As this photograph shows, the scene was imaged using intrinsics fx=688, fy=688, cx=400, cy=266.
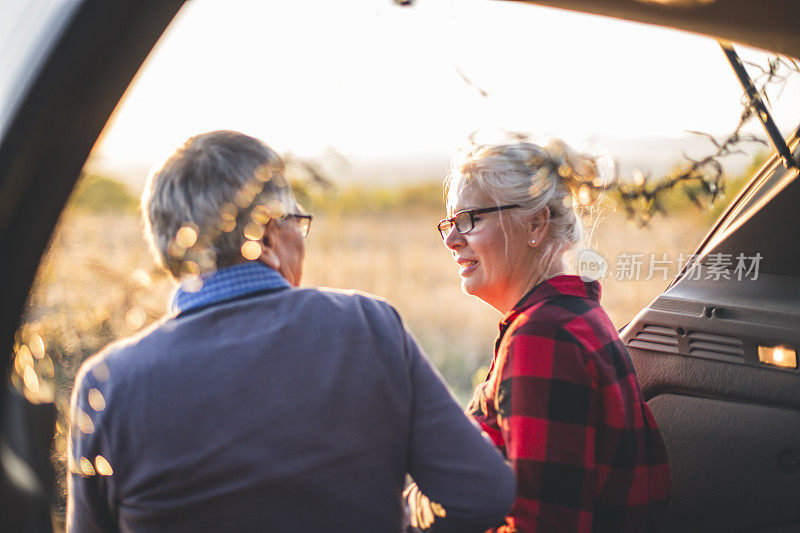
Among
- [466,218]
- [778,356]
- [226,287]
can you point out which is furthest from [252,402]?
[778,356]

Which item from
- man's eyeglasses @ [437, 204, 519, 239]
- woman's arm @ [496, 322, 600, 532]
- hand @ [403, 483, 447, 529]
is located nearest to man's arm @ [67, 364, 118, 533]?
hand @ [403, 483, 447, 529]

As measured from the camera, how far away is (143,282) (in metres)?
1.03

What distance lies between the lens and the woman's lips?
70.3 inches

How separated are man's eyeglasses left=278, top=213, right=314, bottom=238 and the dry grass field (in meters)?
0.02

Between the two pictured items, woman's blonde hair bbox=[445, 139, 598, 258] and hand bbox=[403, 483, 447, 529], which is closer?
hand bbox=[403, 483, 447, 529]

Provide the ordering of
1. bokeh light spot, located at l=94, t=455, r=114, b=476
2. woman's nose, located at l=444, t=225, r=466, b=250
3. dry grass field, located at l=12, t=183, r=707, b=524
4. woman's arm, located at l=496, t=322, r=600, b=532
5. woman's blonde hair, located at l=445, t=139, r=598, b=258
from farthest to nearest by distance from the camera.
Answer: woman's nose, located at l=444, t=225, r=466, b=250 → woman's blonde hair, located at l=445, t=139, r=598, b=258 → woman's arm, located at l=496, t=322, r=600, b=532 → bokeh light spot, located at l=94, t=455, r=114, b=476 → dry grass field, located at l=12, t=183, r=707, b=524

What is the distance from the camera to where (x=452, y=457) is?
1.13 metres

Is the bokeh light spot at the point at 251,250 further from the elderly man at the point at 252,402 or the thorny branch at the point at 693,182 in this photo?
the thorny branch at the point at 693,182

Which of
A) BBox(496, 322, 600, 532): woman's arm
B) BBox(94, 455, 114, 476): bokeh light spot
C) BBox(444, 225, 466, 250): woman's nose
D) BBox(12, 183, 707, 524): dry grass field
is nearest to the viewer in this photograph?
BBox(12, 183, 707, 524): dry grass field

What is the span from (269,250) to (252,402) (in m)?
0.27

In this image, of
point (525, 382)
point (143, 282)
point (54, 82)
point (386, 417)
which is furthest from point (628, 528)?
point (54, 82)

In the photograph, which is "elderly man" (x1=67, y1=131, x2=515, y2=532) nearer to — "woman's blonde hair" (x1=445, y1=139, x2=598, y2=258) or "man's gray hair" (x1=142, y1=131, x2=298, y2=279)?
"man's gray hair" (x1=142, y1=131, x2=298, y2=279)

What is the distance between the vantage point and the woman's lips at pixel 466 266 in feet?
5.86

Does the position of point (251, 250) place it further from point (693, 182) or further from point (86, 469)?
point (693, 182)
